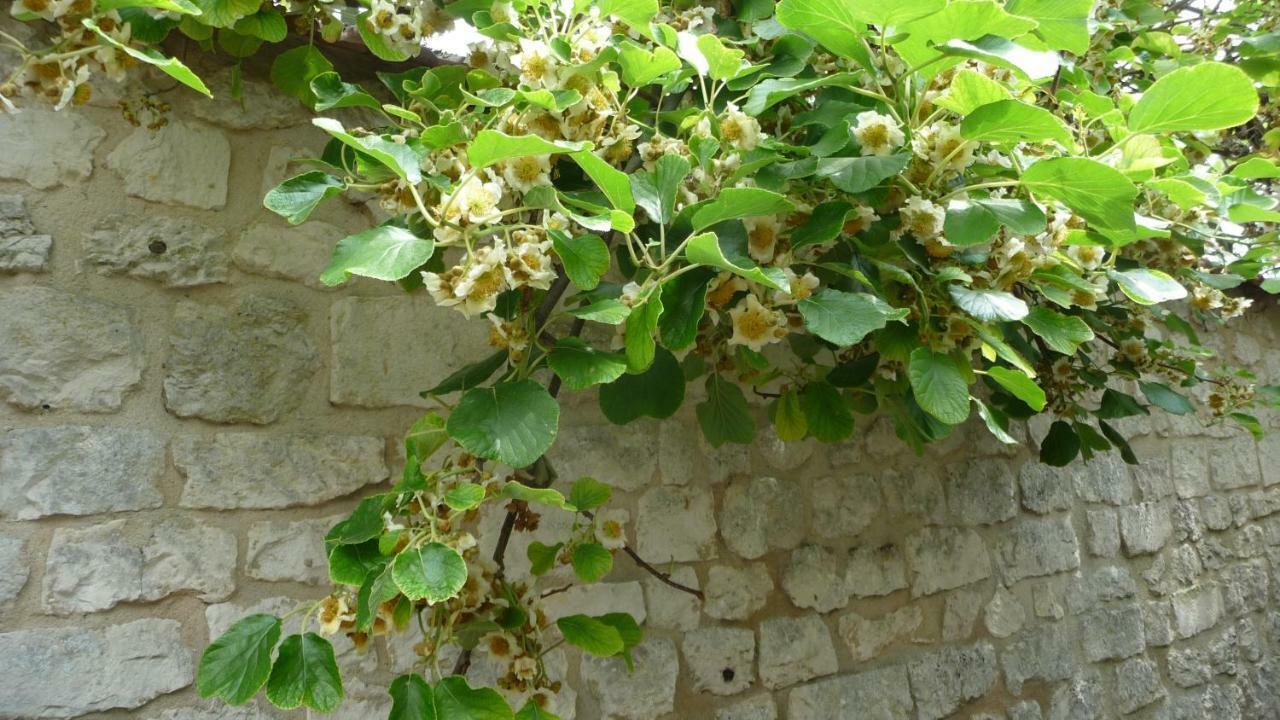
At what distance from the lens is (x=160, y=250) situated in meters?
1.19

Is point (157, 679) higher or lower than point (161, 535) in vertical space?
lower

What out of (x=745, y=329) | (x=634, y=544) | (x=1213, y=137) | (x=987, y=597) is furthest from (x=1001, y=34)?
(x=987, y=597)

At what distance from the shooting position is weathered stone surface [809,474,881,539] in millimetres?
1872

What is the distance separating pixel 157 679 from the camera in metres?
1.11

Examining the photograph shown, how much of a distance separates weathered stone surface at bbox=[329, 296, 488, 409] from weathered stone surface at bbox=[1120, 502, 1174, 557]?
7.32ft

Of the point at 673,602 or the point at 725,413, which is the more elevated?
the point at 725,413

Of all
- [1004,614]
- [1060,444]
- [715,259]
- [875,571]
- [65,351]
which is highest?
[715,259]

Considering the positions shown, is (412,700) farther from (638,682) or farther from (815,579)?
(815,579)

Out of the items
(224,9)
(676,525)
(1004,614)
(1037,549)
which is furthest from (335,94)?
(1037,549)

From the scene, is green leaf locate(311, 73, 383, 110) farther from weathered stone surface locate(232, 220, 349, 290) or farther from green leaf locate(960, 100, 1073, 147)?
green leaf locate(960, 100, 1073, 147)

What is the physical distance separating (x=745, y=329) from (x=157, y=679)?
90 cm

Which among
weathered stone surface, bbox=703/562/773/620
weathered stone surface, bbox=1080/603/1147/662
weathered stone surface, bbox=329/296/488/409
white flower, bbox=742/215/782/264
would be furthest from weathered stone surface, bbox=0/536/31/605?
weathered stone surface, bbox=1080/603/1147/662

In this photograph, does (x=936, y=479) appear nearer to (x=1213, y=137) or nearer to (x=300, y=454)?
(x=1213, y=137)

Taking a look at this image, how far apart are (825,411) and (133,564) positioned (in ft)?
3.57
